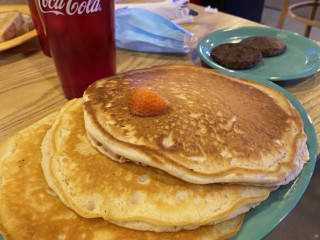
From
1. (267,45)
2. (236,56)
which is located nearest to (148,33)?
(236,56)

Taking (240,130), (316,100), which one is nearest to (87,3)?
(240,130)

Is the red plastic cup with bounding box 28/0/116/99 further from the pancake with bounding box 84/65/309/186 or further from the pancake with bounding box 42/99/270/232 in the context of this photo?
the pancake with bounding box 42/99/270/232

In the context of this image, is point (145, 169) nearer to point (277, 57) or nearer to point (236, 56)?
point (236, 56)

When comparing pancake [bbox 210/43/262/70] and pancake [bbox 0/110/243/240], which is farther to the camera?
pancake [bbox 210/43/262/70]

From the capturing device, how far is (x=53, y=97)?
1.16 metres

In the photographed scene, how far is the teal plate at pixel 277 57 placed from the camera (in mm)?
1268

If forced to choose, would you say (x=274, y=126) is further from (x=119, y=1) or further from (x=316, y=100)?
(x=119, y=1)

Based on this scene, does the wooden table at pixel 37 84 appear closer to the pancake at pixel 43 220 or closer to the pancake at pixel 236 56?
the pancake at pixel 236 56

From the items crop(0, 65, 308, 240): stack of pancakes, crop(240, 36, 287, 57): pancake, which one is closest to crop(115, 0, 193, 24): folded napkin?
crop(240, 36, 287, 57): pancake

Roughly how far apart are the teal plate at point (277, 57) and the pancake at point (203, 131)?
30cm

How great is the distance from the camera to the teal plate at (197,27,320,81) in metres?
1.27

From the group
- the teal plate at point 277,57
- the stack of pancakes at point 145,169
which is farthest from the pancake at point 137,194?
the teal plate at point 277,57

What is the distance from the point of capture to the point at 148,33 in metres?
1.50

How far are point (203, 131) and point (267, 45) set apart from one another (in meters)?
0.90
